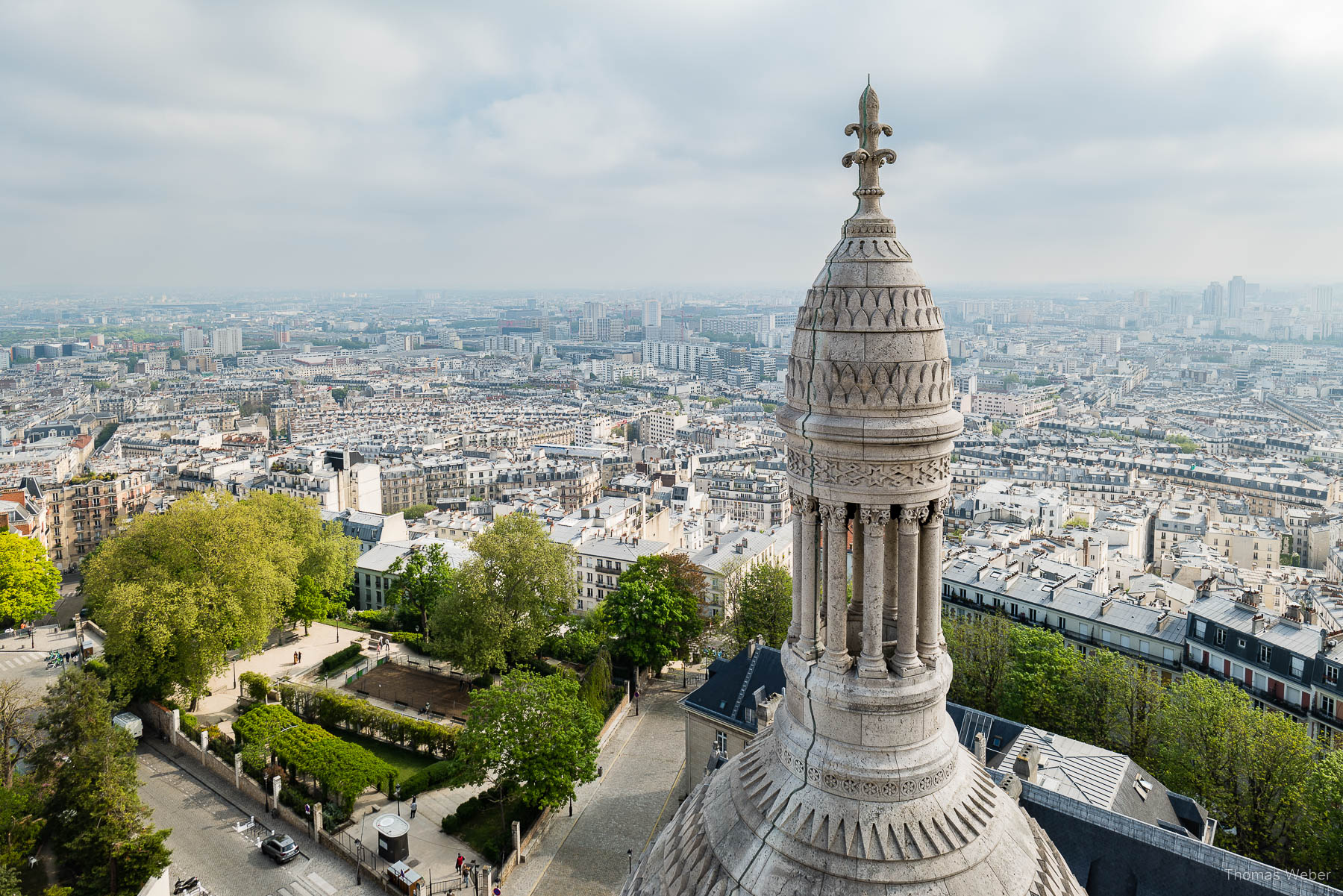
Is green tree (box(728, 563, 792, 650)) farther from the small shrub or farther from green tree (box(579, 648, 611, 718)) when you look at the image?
the small shrub

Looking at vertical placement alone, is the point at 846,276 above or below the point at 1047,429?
above

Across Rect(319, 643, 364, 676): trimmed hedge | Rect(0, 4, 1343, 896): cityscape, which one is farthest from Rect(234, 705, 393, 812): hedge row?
Rect(319, 643, 364, 676): trimmed hedge

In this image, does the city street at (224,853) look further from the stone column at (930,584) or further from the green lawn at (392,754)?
the stone column at (930,584)

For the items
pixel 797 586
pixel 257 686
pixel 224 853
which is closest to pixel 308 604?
pixel 257 686

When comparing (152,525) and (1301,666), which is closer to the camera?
(1301,666)

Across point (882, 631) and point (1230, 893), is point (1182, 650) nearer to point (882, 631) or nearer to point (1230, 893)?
point (1230, 893)

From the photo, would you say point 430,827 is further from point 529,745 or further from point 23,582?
point 23,582

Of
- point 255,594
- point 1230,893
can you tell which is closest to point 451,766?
point 255,594
